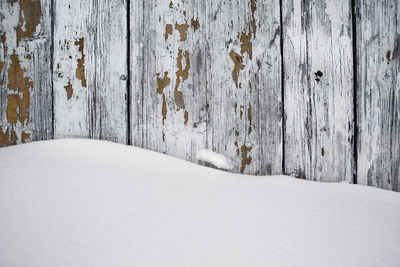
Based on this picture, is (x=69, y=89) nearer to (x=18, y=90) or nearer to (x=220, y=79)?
(x=18, y=90)

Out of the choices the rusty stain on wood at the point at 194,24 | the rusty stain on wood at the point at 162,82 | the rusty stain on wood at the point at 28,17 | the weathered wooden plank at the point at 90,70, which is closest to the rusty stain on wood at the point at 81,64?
the weathered wooden plank at the point at 90,70

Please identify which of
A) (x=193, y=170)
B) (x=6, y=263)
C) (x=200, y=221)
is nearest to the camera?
(x=6, y=263)

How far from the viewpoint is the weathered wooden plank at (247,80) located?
83cm

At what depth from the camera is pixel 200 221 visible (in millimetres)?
613

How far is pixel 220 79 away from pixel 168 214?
458 millimetres

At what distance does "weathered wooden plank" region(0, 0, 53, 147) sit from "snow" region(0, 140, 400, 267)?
0.10 metres

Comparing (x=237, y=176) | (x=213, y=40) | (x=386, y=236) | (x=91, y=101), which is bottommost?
(x=386, y=236)

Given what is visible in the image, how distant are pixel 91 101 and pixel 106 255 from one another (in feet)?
1.74

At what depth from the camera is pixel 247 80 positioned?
2.75ft

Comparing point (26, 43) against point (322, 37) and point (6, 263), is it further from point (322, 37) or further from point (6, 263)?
point (322, 37)

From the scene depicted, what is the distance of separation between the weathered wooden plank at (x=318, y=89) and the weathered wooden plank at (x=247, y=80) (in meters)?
0.04

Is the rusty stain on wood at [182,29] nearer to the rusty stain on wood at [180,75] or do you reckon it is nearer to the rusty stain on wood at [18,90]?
the rusty stain on wood at [180,75]

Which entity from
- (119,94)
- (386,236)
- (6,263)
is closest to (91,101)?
(119,94)

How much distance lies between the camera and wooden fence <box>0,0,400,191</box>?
82cm
